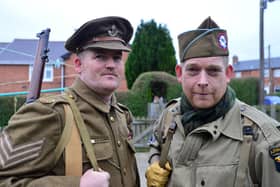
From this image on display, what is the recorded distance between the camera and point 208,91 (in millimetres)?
2334

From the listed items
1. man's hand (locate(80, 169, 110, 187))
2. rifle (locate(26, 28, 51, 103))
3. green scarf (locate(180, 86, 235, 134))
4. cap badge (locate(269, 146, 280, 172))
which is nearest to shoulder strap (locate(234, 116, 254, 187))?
cap badge (locate(269, 146, 280, 172))

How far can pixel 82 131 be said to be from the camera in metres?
2.30

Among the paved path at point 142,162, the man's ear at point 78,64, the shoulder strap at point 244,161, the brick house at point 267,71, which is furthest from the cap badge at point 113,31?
the brick house at point 267,71

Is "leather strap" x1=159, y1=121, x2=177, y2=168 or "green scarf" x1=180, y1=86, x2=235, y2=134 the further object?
"leather strap" x1=159, y1=121, x2=177, y2=168

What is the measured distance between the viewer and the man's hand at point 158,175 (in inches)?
97.6

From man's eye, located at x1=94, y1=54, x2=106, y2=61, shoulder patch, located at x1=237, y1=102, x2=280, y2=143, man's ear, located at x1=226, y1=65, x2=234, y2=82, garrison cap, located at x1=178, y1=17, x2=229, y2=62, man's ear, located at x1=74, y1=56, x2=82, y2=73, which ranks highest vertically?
garrison cap, located at x1=178, y1=17, x2=229, y2=62

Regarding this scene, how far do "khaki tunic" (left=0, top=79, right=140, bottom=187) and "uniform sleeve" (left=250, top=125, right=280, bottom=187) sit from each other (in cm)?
93

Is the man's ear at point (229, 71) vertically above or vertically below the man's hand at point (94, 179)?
above

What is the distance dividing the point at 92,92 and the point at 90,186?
0.72 m

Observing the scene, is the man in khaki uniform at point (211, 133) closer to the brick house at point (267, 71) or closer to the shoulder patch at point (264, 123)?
the shoulder patch at point (264, 123)

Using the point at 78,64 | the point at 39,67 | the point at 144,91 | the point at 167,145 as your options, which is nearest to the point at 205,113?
the point at 167,145

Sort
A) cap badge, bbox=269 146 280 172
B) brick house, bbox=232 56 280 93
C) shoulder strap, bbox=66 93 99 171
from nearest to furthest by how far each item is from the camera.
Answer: cap badge, bbox=269 146 280 172 < shoulder strap, bbox=66 93 99 171 < brick house, bbox=232 56 280 93

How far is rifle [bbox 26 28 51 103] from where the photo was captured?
3.68m

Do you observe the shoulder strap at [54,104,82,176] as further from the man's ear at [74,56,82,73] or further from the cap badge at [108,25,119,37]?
the cap badge at [108,25,119,37]
